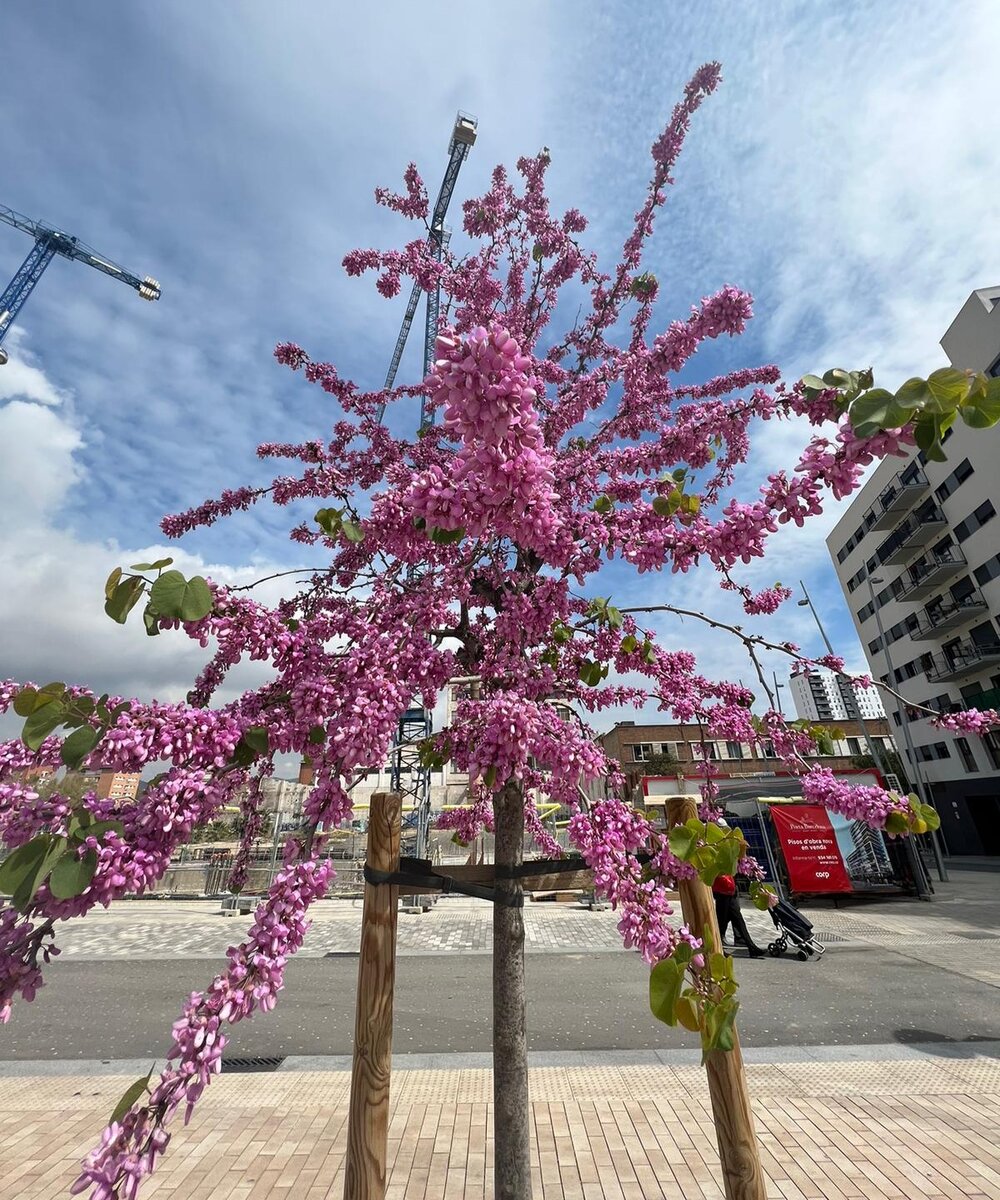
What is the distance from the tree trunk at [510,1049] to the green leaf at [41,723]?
95.9 inches

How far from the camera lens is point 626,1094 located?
5.68 meters

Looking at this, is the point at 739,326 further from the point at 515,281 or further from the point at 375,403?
the point at 375,403

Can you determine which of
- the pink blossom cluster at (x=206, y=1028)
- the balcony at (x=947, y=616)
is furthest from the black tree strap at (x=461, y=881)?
the balcony at (x=947, y=616)

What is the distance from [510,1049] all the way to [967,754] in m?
44.7

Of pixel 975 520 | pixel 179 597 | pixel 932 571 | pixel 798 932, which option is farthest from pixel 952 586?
pixel 179 597

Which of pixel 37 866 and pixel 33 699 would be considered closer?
pixel 37 866

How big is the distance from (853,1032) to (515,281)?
10.2 m

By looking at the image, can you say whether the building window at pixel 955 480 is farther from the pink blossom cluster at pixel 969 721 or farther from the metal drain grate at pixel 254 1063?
the metal drain grate at pixel 254 1063

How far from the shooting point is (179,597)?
202cm

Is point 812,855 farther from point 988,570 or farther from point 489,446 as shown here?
point 988,570

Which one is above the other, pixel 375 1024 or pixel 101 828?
pixel 101 828

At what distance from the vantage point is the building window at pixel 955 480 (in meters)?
34.4

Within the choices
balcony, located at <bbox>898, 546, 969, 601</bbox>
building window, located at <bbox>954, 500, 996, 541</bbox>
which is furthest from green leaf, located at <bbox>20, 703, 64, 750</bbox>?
balcony, located at <bbox>898, 546, 969, 601</bbox>

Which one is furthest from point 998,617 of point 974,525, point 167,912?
point 167,912
